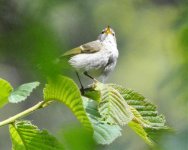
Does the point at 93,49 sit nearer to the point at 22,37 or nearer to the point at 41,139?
the point at 41,139

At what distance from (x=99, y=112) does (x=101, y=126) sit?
10 centimetres

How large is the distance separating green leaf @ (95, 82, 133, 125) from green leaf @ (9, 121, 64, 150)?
0.36 feet

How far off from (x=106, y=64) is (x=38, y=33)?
1999 millimetres

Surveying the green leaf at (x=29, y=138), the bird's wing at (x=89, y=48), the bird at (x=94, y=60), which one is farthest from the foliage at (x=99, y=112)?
the bird's wing at (x=89, y=48)

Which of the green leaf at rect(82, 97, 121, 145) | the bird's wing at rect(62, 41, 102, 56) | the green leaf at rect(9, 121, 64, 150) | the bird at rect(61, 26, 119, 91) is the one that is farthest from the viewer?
the bird's wing at rect(62, 41, 102, 56)

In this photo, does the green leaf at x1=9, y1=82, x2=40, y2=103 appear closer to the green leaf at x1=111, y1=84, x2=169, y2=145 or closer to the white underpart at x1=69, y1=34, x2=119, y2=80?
the green leaf at x1=111, y1=84, x2=169, y2=145

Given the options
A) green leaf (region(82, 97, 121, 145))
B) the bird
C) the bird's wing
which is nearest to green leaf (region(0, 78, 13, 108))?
green leaf (region(82, 97, 121, 145))

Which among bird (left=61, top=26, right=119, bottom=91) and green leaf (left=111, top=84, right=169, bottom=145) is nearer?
green leaf (left=111, top=84, right=169, bottom=145)

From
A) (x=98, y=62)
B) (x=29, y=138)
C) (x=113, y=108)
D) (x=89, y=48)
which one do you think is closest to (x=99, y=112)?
(x=113, y=108)

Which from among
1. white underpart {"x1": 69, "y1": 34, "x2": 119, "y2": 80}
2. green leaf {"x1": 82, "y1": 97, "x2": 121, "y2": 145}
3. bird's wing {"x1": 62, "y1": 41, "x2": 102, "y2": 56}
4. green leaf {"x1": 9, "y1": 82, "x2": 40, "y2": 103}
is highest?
bird's wing {"x1": 62, "y1": 41, "x2": 102, "y2": 56}

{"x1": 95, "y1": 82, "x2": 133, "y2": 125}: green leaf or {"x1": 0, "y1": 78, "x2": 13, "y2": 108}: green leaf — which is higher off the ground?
{"x1": 0, "y1": 78, "x2": 13, "y2": 108}: green leaf

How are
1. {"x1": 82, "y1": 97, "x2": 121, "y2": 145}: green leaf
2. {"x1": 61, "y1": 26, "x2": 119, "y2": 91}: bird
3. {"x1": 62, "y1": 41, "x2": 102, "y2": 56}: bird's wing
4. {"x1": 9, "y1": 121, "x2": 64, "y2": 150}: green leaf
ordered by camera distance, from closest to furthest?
{"x1": 82, "y1": 97, "x2": 121, "y2": 145}: green leaf < {"x1": 9, "y1": 121, "x2": 64, "y2": 150}: green leaf < {"x1": 61, "y1": 26, "x2": 119, "y2": 91}: bird < {"x1": 62, "y1": 41, "x2": 102, "y2": 56}: bird's wing

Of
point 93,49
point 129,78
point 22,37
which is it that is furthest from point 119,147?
point 129,78

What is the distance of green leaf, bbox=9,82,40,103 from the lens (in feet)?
4.11
